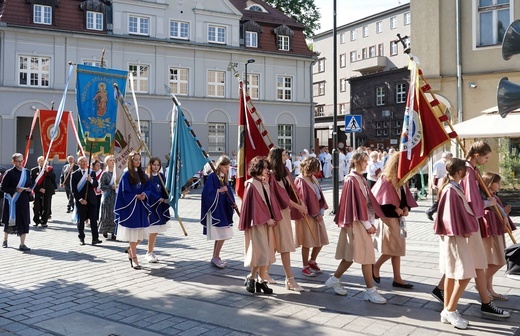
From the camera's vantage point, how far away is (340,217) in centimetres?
689

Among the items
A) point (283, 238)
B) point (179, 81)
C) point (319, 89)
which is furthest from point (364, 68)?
point (283, 238)

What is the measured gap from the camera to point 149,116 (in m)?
35.2

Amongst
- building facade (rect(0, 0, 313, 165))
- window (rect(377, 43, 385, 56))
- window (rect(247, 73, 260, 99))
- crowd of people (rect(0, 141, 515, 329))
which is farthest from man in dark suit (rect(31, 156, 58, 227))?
window (rect(377, 43, 385, 56))

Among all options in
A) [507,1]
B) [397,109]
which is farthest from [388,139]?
[507,1]

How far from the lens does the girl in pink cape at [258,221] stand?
704 centimetres

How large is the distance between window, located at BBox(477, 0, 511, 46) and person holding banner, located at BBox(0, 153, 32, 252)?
15.7 m

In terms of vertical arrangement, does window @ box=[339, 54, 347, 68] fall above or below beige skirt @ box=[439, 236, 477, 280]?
above

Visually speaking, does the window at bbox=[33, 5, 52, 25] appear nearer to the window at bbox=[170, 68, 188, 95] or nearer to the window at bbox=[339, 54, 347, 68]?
the window at bbox=[170, 68, 188, 95]

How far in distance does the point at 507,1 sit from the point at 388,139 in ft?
91.6

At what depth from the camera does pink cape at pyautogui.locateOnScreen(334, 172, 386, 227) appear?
266 inches

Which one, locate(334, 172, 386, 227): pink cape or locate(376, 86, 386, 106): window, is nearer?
locate(334, 172, 386, 227): pink cape

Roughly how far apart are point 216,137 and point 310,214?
30095 mm

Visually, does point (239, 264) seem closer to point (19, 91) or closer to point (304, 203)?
point (304, 203)

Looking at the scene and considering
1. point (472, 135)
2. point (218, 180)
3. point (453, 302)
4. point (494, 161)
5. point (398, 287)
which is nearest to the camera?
point (453, 302)
